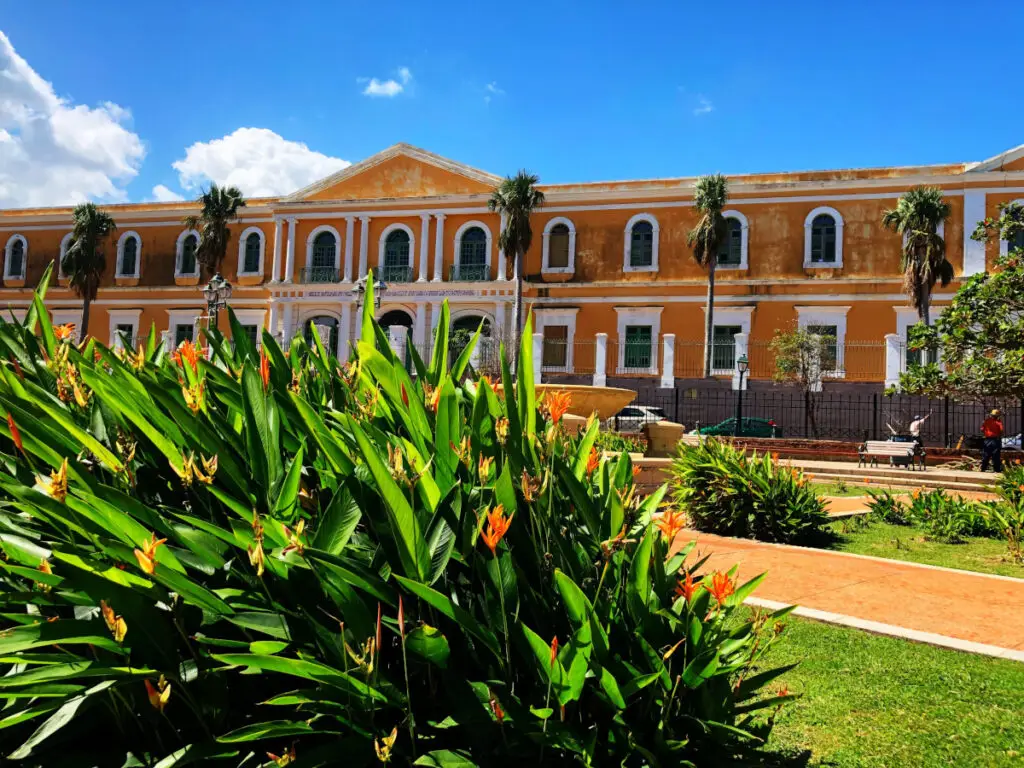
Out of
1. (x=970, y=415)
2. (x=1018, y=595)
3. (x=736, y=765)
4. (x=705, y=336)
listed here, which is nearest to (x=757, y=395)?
(x=705, y=336)

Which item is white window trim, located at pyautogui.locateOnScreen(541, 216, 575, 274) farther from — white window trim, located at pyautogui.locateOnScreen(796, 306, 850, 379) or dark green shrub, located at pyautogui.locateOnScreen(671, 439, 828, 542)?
dark green shrub, located at pyautogui.locateOnScreen(671, 439, 828, 542)

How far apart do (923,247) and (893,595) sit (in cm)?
2308

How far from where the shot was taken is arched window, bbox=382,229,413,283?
32062mm

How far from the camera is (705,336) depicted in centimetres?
2875

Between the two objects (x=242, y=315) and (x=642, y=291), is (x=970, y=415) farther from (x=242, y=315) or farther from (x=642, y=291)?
(x=242, y=315)

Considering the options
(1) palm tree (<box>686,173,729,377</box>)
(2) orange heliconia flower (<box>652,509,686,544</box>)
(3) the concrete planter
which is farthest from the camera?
(1) palm tree (<box>686,173,729,377</box>)

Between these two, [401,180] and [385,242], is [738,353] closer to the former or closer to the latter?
[385,242]

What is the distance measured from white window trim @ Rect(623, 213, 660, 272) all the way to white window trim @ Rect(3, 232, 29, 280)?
91.3 ft

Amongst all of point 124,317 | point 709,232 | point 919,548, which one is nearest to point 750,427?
point 709,232

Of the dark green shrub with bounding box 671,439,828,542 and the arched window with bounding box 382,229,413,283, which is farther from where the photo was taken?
the arched window with bounding box 382,229,413,283

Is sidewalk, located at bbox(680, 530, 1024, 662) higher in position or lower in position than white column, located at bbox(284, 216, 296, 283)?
lower

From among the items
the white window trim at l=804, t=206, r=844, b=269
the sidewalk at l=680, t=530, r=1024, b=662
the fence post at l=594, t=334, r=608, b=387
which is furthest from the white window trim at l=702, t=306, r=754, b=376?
the sidewalk at l=680, t=530, r=1024, b=662

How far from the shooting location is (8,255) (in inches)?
1486

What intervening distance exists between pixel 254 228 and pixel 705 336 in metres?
20.0
